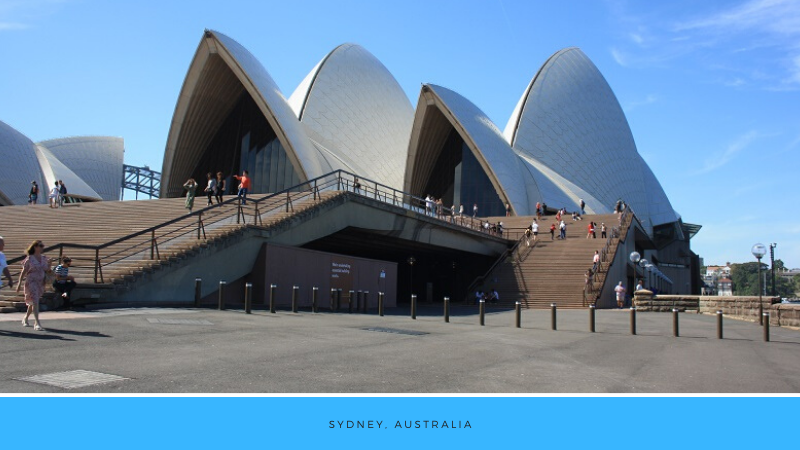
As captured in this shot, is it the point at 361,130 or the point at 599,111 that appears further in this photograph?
the point at 599,111

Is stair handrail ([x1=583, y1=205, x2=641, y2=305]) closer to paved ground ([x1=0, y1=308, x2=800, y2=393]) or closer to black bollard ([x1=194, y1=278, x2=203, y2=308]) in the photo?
paved ground ([x1=0, y1=308, x2=800, y2=393])

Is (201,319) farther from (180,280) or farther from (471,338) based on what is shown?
(471,338)

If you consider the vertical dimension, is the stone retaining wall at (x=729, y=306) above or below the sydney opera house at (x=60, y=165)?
below

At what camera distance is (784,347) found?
1169 cm

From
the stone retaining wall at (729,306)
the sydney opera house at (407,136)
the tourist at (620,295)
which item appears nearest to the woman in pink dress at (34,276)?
the stone retaining wall at (729,306)

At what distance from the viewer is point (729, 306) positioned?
22.7 m

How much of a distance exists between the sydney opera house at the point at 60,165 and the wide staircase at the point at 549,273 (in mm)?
31284

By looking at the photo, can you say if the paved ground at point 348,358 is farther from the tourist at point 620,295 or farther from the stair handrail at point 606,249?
the tourist at point 620,295

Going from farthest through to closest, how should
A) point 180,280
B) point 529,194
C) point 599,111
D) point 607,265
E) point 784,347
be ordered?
point 599,111
point 529,194
point 607,265
point 180,280
point 784,347

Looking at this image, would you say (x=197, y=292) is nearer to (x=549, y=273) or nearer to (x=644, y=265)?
(x=549, y=273)

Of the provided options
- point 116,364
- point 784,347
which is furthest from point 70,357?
point 784,347

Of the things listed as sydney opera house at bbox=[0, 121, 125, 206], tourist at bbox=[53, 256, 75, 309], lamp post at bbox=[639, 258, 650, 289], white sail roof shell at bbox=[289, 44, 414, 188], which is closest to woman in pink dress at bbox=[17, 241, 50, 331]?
tourist at bbox=[53, 256, 75, 309]

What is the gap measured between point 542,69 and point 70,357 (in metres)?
58.2

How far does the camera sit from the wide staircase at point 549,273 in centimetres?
2709
